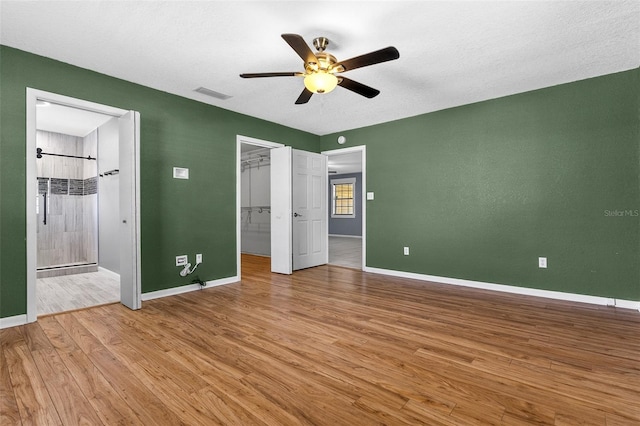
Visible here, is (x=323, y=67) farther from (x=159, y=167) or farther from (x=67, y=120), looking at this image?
(x=67, y=120)

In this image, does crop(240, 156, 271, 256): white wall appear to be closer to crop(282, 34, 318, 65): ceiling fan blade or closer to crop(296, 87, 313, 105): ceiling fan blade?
crop(296, 87, 313, 105): ceiling fan blade

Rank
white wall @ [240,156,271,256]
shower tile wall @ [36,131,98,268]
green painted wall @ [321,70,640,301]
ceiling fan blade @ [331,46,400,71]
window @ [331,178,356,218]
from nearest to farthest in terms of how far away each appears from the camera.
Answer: ceiling fan blade @ [331,46,400,71], green painted wall @ [321,70,640,301], shower tile wall @ [36,131,98,268], white wall @ [240,156,271,256], window @ [331,178,356,218]

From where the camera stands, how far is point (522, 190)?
390 centimetres

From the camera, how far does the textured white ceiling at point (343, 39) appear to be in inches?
88.6

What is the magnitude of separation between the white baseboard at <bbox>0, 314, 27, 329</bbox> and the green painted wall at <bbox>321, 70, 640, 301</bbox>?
4483 mm

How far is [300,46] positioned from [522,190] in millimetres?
3385

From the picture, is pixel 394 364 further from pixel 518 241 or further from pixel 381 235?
pixel 381 235

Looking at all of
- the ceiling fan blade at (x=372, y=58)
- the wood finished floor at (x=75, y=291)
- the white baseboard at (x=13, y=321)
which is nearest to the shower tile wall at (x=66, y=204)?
the wood finished floor at (x=75, y=291)

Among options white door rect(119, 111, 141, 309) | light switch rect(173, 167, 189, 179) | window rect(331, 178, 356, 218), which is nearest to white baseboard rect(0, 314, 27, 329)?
white door rect(119, 111, 141, 309)

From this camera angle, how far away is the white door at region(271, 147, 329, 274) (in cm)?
512

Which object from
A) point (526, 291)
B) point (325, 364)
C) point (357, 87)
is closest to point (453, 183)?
point (526, 291)

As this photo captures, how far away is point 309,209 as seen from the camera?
18.5 feet

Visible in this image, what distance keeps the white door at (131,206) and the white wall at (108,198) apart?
138cm

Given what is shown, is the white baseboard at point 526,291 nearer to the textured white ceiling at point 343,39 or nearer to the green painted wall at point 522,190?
the green painted wall at point 522,190
